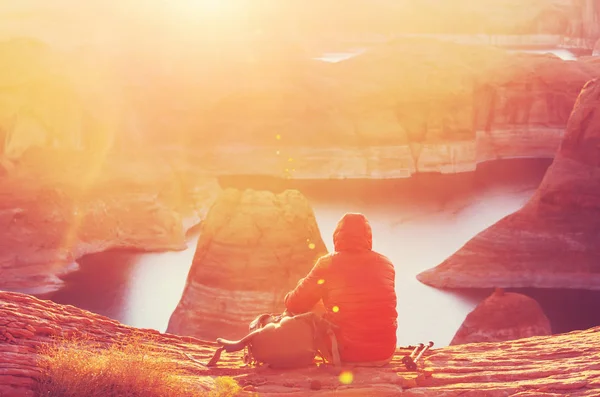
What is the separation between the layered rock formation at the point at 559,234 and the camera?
32.3 meters

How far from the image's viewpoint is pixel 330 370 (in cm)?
732

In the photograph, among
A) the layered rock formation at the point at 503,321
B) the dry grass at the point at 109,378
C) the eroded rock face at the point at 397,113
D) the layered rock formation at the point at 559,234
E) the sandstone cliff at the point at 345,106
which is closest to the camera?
the dry grass at the point at 109,378

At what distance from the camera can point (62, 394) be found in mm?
6238

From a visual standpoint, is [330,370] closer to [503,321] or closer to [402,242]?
[503,321]

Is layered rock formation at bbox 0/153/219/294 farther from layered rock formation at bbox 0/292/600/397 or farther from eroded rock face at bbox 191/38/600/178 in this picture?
layered rock formation at bbox 0/292/600/397

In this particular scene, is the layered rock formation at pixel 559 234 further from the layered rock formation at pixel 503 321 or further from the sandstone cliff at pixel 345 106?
the sandstone cliff at pixel 345 106

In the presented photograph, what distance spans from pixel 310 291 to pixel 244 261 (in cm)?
1852

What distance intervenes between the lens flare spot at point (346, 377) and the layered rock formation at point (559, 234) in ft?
89.0

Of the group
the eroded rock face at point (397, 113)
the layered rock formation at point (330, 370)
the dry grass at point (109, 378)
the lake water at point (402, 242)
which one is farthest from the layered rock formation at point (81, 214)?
the dry grass at point (109, 378)

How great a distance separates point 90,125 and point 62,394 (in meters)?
46.7

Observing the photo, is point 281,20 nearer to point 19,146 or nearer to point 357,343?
point 19,146

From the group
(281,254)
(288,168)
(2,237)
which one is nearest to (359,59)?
(288,168)

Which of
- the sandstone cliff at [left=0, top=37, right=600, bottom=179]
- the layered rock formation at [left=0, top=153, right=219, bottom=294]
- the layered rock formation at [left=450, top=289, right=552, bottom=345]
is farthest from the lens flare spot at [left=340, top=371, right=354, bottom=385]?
the sandstone cliff at [left=0, top=37, right=600, bottom=179]

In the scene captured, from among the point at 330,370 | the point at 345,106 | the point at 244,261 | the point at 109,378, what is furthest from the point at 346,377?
the point at 345,106
